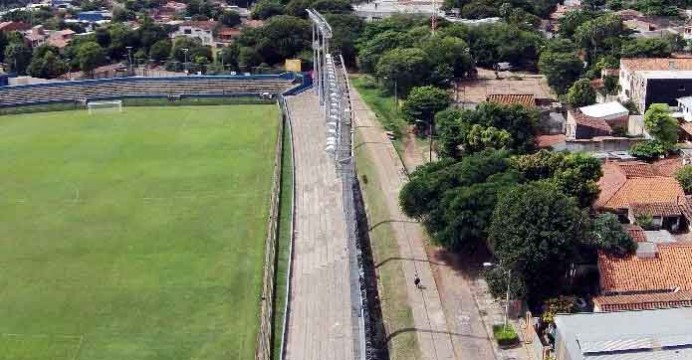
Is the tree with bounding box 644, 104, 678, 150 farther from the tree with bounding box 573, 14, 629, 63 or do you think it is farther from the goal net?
the goal net

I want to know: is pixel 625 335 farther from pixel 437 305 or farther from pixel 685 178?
pixel 685 178

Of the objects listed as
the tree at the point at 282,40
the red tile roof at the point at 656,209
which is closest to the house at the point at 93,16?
the tree at the point at 282,40

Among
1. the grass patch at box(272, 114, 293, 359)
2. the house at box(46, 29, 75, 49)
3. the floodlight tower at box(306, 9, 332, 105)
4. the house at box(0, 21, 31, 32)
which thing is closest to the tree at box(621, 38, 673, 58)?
the floodlight tower at box(306, 9, 332, 105)

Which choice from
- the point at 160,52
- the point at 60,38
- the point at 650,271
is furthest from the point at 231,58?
the point at 650,271

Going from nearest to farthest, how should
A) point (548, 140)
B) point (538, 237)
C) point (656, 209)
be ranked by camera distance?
point (538, 237), point (656, 209), point (548, 140)

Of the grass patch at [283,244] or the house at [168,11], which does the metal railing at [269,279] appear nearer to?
the grass patch at [283,244]

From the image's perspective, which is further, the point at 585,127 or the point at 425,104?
the point at 425,104
